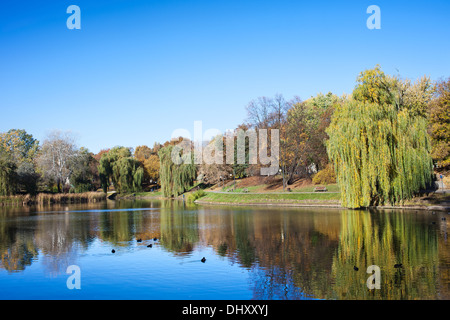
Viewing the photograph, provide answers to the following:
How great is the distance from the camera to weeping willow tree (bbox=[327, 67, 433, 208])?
113 ft

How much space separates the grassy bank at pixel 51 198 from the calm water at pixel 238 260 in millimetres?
36930

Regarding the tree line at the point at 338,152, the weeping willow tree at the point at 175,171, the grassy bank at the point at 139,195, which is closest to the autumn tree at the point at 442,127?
the tree line at the point at 338,152

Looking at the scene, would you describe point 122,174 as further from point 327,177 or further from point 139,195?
point 327,177

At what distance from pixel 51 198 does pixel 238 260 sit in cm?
5754

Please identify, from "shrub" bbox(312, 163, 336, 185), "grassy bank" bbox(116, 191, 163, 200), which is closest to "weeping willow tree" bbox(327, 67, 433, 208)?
"shrub" bbox(312, 163, 336, 185)

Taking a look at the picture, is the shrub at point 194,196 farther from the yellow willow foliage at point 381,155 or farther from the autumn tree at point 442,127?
the autumn tree at point 442,127

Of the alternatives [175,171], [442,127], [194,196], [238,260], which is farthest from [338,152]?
[175,171]

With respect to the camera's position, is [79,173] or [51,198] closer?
[51,198]

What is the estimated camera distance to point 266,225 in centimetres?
2961

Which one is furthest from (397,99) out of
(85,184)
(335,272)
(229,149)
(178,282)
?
(85,184)

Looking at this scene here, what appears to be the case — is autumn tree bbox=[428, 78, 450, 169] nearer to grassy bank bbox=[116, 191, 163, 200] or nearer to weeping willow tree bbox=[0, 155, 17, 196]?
grassy bank bbox=[116, 191, 163, 200]

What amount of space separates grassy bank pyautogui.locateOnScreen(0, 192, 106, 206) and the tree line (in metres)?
1.47

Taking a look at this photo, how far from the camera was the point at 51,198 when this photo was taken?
220ft

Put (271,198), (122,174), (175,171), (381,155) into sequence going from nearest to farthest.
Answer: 1. (381,155)
2. (271,198)
3. (175,171)
4. (122,174)
